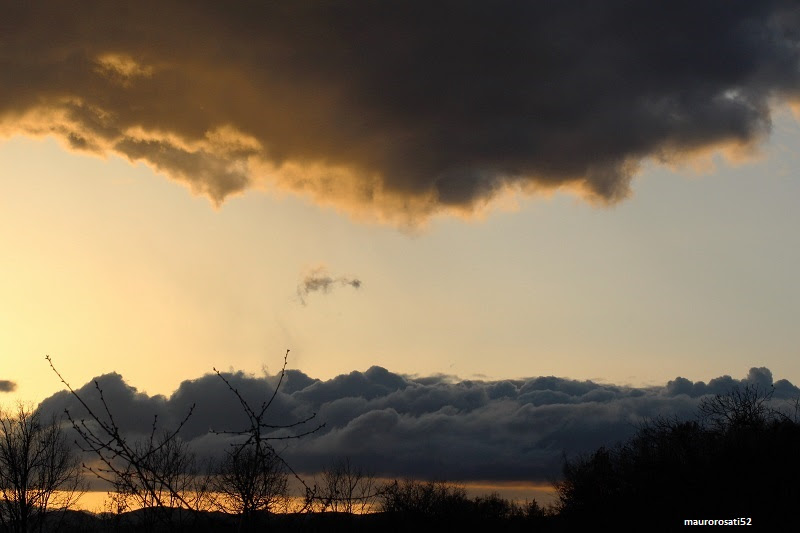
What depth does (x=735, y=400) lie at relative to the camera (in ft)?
208

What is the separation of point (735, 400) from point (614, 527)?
17.4m

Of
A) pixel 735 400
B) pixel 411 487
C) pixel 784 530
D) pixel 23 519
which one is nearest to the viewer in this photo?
pixel 784 530

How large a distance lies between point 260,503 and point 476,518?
3846 inches

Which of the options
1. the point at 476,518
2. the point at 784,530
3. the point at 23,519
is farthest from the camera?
the point at 476,518

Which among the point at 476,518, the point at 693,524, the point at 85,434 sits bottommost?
the point at 476,518

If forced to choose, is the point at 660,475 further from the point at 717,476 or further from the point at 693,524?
the point at 693,524

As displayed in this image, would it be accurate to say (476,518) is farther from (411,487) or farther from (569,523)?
(569,523)

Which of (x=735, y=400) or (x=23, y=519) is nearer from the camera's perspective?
(x=23, y=519)

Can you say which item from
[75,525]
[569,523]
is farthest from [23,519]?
[569,523]

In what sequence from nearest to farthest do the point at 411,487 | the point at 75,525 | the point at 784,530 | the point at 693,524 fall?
the point at 784,530 < the point at 693,524 < the point at 75,525 < the point at 411,487

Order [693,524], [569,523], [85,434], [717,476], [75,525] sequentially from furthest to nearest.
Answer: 1. [75,525]
2. [569,523]
3. [717,476]
4. [693,524]
5. [85,434]

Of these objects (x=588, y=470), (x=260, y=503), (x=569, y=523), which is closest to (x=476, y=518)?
(x=588, y=470)

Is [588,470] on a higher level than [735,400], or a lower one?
lower

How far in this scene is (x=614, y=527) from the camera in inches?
2244
